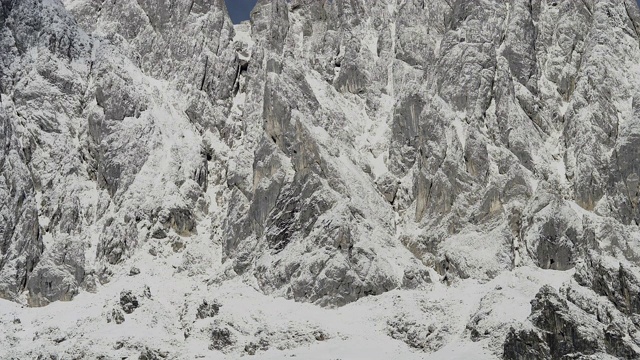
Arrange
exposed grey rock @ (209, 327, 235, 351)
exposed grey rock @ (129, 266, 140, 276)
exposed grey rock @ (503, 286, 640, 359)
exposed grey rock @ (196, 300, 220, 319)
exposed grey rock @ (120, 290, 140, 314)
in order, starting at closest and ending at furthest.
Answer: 1. exposed grey rock @ (503, 286, 640, 359)
2. exposed grey rock @ (209, 327, 235, 351)
3. exposed grey rock @ (196, 300, 220, 319)
4. exposed grey rock @ (120, 290, 140, 314)
5. exposed grey rock @ (129, 266, 140, 276)

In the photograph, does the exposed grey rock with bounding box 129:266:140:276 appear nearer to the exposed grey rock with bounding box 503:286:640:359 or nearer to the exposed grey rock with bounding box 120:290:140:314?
the exposed grey rock with bounding box 120:290:140:314

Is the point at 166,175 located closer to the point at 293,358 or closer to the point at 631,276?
the point at 293,358

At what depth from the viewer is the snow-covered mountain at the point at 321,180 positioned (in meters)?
83.6

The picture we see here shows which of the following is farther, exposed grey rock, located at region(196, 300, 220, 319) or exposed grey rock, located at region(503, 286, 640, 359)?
exposed grey rock, located at region(196, 300, 220, 319)

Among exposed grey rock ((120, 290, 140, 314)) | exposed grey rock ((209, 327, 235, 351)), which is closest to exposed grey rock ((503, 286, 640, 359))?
exposed grey rock ((209, 327, 235, 351))

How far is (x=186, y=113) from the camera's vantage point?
11288cm

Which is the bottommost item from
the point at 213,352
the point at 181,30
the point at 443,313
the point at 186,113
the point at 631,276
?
the point at 213,352

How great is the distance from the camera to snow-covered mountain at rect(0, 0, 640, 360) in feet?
274

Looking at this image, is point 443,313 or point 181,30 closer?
point 443,313

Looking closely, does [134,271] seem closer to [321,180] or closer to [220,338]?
[220,338]

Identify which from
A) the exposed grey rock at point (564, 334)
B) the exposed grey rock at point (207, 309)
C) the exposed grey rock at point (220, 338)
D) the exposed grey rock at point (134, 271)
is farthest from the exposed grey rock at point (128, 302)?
the exposed grey rock at point (564, 334)

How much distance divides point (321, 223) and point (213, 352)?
17.0 meters

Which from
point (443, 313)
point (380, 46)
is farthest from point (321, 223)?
point (380, 46)

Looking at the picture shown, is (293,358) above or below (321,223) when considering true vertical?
below
